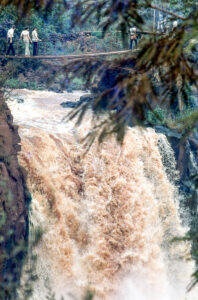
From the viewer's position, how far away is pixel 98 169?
35.6 feet

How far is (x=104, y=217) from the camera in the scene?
10.3m

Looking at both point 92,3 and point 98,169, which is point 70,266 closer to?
point 98,169

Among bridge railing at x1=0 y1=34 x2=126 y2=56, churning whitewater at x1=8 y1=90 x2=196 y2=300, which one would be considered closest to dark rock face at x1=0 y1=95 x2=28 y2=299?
churning whitewater at x1=8 y1=90 x2=196 y2=300

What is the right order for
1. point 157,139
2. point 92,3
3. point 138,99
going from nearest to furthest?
point 138,99 → point 92,3 → point 157,139

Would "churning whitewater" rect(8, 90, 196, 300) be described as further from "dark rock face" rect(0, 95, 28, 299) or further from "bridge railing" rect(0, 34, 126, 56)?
"bridge railing" rect(0, 34, 126, 56)

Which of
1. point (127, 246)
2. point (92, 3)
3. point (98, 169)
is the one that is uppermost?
point (92, 3)

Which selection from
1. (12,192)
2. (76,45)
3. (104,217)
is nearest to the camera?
(12,192)

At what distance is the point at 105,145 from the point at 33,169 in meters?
2.15

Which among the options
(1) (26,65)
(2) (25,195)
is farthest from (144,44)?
(1) (26,65)

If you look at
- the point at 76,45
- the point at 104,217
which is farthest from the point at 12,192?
the point at 76,45

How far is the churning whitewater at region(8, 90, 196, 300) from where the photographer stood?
375 inches

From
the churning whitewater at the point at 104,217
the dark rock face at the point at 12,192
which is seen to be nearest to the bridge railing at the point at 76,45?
the churning whitewater at the point at 104,217

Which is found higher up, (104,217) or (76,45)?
(76,45)

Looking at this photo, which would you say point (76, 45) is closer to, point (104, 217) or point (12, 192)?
point (104, 217)
